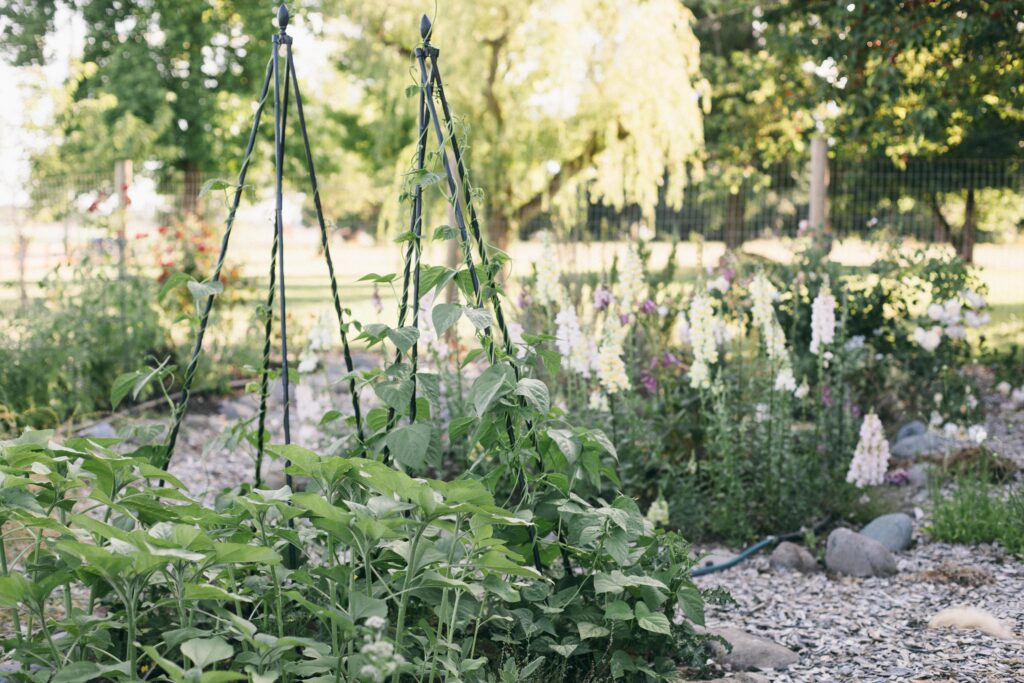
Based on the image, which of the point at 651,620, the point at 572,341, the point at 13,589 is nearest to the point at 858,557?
the point at 572,341

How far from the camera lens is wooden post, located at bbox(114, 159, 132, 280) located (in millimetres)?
6727

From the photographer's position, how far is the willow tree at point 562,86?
10625mm

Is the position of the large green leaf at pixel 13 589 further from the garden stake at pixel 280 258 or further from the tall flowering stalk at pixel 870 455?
the tall flowering stalk at pixel 870 455

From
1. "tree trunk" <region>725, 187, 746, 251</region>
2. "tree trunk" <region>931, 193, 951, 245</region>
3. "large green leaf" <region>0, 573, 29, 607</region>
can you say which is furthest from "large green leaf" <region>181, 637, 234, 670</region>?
"tree trunk" <region>931, 193, 951, 245</region>

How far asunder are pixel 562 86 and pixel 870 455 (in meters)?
7.95

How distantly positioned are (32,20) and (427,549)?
19.1 metres

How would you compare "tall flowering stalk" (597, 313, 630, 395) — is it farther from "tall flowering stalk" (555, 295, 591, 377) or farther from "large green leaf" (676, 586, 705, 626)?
"large green leaf" (676, 586, 705, 626)

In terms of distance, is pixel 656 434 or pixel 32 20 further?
pixel 32 20

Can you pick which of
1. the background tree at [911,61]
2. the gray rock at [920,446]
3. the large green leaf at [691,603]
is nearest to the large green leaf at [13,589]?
the large green leaf at [691,603]

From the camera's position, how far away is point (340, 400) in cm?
631

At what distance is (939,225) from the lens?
582 inches

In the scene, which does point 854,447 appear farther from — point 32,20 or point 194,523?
point 32,20

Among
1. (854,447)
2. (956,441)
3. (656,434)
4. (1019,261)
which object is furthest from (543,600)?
(1019,261)

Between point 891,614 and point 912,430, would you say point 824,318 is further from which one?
point 912,430
